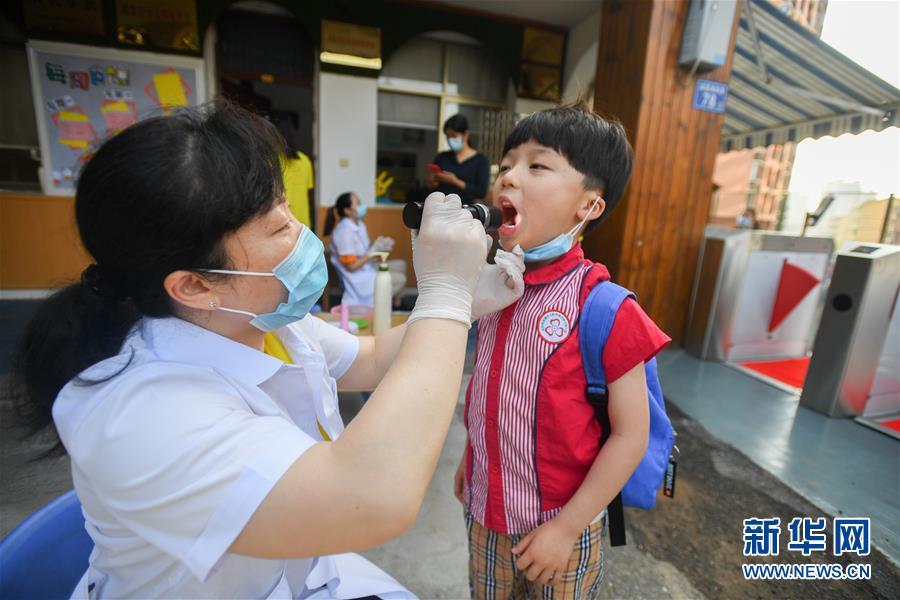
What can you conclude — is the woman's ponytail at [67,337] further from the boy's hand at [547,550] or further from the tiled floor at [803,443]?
the tiled floor at [803,443]

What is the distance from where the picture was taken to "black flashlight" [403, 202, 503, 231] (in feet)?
3.13

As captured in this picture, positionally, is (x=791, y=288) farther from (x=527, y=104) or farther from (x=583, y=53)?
(x=527, y=104)

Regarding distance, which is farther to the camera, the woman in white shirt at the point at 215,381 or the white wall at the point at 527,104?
the white wall at the point at 527,104

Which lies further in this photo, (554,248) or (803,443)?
(803,443)

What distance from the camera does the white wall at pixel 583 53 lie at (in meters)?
5.87

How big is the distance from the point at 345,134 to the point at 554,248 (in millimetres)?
5377

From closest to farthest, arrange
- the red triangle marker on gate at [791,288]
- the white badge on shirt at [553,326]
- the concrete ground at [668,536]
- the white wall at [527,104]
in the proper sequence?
the white badge on shirt at [553,326]
the concrete ground at [668,536]
the red triangle marker on gate at [791,288]
the white wall at [527,104]

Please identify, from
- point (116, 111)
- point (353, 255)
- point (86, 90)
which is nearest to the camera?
point (353, 255)

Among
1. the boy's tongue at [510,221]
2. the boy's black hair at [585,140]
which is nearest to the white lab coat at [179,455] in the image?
the boy's tongue at [510,221]

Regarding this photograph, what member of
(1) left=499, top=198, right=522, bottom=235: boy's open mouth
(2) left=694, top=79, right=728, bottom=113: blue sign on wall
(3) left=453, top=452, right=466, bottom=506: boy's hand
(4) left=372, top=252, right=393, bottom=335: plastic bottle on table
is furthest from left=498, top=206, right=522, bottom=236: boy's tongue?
(2) left=694, top=79, right=728, bottom=113: blue sign on wall

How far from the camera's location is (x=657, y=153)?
409cm

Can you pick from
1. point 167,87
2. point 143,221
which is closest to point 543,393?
point 143,221

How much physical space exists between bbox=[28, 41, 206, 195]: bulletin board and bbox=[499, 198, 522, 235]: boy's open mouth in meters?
5.17

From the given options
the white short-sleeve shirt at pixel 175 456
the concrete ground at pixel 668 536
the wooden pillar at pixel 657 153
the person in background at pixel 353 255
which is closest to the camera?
the white short-sleeve shirt at pixel 175 456
